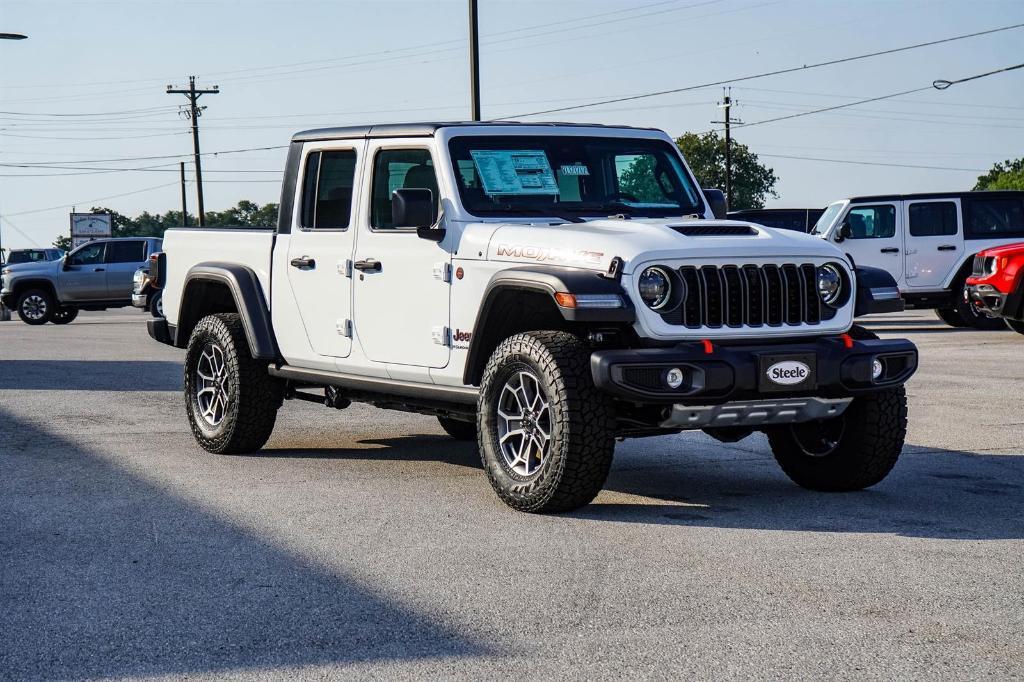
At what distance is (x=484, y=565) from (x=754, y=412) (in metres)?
1.71

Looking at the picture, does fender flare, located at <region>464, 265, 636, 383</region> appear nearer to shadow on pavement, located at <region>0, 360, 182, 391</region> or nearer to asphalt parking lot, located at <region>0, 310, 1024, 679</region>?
asphalt parking lot, located at <region>0, 310, 1024, 679</region>

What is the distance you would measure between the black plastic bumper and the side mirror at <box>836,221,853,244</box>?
16.0m

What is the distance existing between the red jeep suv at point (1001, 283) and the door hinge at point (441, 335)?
12.4 m

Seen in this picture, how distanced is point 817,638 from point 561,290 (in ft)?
7.93

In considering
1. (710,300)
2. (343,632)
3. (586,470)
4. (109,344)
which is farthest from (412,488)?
(109,344)

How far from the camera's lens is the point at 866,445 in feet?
24.4

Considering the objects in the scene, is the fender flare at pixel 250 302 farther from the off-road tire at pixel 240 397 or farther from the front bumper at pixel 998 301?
the front bumper at pixel 998 301

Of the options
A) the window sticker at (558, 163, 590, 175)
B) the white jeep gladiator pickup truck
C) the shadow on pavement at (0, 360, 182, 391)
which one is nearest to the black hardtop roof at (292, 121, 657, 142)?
the white jeep gladiator pickup truck

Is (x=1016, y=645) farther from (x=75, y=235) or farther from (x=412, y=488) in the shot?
(x=75, y=235)

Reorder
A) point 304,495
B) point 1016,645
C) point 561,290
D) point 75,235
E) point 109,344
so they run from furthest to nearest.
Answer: point 75,235, point 109,344, point 304,495, point 561,290, point 1016,645

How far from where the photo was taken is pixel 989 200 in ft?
75.2

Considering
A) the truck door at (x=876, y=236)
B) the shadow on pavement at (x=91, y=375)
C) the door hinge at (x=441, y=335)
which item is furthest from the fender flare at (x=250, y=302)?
the truck door at (x=876, y=236)

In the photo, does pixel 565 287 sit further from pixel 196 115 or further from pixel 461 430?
pixel 196 115

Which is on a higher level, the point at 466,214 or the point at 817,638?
the point at 466,214
